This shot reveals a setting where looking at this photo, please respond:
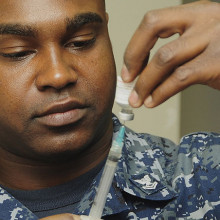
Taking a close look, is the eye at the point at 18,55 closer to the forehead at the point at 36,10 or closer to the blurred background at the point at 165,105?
the forehead at the point at 36,10

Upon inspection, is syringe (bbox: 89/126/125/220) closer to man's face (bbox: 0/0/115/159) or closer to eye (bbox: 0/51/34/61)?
man's face (bbox: 0/0/115/159)

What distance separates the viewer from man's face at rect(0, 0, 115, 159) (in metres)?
1.15

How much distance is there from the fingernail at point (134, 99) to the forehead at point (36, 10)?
0.39 m

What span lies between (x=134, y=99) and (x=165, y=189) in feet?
1.43

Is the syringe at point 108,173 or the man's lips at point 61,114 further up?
the man's lips at point 61,114

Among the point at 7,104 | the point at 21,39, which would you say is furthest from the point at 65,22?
the point at 7,104

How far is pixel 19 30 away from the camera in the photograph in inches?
45.8

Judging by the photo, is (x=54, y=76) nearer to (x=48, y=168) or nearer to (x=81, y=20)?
(x=81, y=20)

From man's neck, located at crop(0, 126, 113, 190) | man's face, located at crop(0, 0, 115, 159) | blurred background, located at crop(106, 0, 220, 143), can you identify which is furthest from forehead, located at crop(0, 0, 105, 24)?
blurred background, located at crop(106, 0, 220, 143)

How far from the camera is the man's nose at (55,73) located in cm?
111

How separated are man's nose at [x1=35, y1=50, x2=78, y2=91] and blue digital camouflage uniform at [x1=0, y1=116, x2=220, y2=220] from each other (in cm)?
27

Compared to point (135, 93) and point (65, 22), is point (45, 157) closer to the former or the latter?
point (65, 22)

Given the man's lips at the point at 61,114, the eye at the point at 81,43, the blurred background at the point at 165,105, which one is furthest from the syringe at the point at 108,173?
the blurred background at the point at 165,105

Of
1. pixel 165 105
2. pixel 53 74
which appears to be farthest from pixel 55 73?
pixel 165 105
